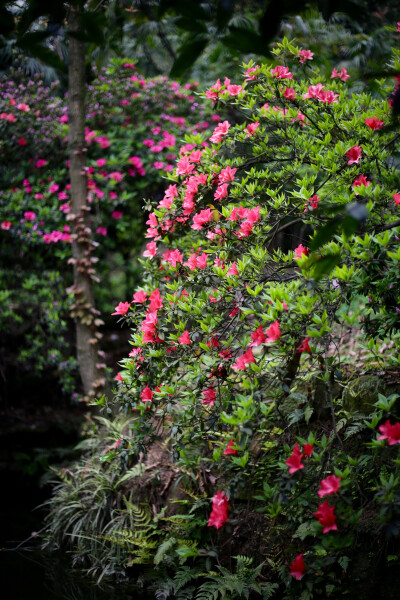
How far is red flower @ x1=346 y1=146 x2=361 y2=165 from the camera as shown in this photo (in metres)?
2.10

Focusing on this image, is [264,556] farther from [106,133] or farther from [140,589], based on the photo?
[106,133]

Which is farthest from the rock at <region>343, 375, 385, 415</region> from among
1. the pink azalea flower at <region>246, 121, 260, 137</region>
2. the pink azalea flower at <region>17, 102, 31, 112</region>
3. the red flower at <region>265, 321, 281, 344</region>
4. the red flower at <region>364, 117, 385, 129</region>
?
the pink azalea flower at <region>17, 102, 31, 112</region>

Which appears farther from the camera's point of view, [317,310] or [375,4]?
[375,4]

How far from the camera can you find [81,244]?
15.3ft

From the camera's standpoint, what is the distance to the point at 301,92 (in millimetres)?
2502

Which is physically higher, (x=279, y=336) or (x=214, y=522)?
(x=279, y=336)

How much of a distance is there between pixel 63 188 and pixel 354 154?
13.1 feet

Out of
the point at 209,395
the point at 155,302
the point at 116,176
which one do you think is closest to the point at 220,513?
the point at 209,395

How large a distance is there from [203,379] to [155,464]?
1582 millimetres

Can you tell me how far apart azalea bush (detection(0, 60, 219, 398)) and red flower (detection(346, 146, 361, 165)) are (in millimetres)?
3203

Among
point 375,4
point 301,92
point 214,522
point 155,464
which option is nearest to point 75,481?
point 155,464

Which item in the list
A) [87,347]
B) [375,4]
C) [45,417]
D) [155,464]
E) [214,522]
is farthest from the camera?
[375,4]

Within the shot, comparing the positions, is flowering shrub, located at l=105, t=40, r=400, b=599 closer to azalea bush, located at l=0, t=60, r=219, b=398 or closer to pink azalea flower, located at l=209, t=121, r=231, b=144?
pink azalea flower, located at l=209, t=121, r=231, b=144

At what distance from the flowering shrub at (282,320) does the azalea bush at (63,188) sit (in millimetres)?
2686
